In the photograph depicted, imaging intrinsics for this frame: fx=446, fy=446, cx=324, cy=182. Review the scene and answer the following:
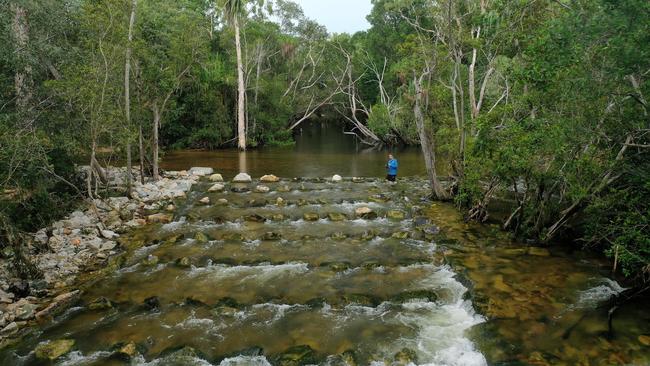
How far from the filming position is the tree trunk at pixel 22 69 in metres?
12.1

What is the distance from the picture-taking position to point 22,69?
12398mm

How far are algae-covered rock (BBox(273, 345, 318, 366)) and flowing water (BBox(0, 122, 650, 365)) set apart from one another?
0.6 inches

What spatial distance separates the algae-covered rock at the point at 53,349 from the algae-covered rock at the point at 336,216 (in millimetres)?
8296

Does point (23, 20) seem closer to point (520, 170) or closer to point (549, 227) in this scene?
point (520, 170)

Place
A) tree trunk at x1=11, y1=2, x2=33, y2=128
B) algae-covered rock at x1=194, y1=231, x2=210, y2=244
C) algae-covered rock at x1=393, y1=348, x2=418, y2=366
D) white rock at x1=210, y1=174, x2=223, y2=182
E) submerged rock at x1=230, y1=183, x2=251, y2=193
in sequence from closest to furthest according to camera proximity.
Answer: algae-covered rock at x1=393, y1=348, x2=418, y2=366, algae-covered rock at x1=194, y1=231, x2=210, y2=244, tree trunk at x1=11, y1=2, x2=33, y2=128, submerged rock at x1=230, y1=183, x2=251, y2=193, white rock at x1=210, y1=174, x2=223, y2=182

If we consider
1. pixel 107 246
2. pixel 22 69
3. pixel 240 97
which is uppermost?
pixel 240 97

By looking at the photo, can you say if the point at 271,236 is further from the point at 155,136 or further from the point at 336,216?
the point at 155,136

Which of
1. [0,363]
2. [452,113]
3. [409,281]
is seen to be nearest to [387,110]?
[452,113]

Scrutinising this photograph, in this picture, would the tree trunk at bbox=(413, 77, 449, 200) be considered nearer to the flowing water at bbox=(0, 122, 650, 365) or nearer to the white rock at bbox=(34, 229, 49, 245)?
the flowing water at bbox=(0, 122, 650, 365)

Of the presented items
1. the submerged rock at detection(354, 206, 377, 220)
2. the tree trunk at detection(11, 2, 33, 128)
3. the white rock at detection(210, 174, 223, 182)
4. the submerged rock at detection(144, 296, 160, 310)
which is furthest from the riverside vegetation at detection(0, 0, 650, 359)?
the submerged rock at detection(354, 206, 377, 220)

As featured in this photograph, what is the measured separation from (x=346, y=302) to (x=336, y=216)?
5.86 meters

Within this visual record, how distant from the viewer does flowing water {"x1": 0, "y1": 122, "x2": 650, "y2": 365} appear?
6754 millimetres

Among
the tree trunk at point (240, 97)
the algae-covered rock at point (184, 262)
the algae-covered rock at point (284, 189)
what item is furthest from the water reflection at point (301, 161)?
the algae-covered rock at point (184, 262)

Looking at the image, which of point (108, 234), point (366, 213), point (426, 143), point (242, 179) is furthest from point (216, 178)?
point (426, 143)
